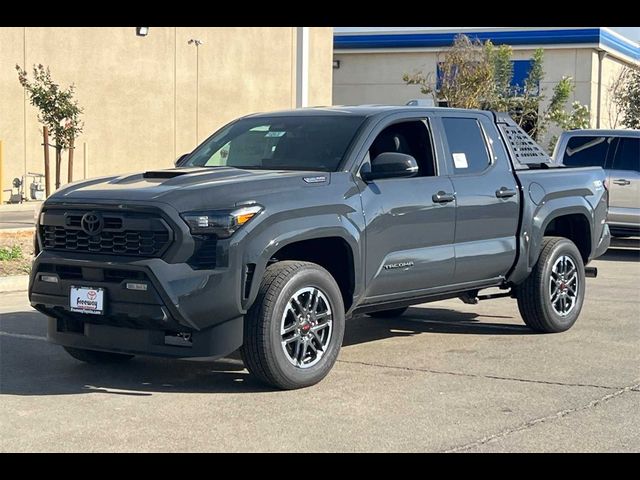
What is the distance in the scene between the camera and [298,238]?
705 cm

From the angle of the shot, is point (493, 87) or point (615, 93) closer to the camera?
point (493, 87)

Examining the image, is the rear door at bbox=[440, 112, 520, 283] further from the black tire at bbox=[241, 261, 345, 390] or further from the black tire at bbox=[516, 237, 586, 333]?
the black tire at bbox=[241, 261, 345, 390]

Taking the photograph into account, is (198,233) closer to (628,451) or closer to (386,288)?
(386,288)

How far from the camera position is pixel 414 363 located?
799 cm

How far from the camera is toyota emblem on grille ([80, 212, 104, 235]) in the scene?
6.92m

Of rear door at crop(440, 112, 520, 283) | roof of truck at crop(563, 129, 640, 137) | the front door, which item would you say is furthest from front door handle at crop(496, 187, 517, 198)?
roof of truck at crop(563, 129, 640, 137)

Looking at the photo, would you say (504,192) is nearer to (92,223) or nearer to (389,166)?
(389,166)

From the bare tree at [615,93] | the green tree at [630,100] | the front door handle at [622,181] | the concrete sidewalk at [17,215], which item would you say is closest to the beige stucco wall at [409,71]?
the bare tree at [615,93]

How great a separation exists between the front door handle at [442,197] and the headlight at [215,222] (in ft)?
6.47

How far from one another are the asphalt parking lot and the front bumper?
0.34 m

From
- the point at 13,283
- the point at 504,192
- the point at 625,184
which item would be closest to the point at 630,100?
the point at 625,184

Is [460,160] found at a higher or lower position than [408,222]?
higher

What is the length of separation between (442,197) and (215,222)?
2.21 meters

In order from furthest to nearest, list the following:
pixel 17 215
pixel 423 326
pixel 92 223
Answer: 1. pixel 17 215
2. pixel 423 326
3. pixel 92 223
